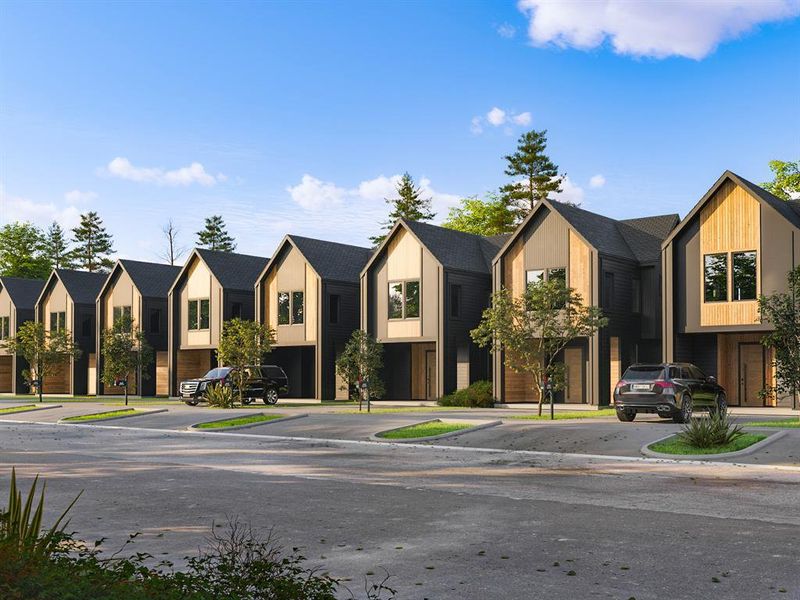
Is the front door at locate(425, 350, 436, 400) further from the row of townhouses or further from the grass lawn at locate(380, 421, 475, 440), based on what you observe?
the grass lawn at locate(380, 421, 475, 440)

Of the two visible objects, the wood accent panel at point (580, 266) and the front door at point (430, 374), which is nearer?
the wood accent panel at point (580, 266)

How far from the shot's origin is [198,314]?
52.5 m

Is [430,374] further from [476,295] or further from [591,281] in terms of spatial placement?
[591,281]

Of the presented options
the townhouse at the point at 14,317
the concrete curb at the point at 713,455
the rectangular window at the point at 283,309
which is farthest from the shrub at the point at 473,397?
the townhouse at the point at 14,317

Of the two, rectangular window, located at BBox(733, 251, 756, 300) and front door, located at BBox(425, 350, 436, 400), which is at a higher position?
rectangular window, located at BBox(733, 251, 756, 300)

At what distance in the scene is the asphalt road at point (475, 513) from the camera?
790 centimetres

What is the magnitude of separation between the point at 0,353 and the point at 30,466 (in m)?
53.3

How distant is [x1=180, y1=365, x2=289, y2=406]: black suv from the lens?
41125 millimetres

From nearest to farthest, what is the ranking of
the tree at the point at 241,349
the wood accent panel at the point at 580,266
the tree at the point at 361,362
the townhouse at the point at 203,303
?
1. the tree at the point at 361,362
2. the wood accent panel at the point at 580,266
3. the tree at the point at 241,349
4. the townhouse at the point at 203,303

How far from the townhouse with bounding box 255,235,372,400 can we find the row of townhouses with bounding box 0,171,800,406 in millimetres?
78

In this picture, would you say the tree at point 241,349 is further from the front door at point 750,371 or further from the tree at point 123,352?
the front door at point 750,371

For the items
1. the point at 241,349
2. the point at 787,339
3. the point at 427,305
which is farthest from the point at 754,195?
the point at 241,349

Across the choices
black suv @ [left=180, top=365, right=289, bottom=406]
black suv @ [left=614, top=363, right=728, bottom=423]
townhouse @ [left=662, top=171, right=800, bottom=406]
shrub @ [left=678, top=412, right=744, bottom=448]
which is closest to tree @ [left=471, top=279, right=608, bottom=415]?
black suv @ [left=614, top=363, right=728, bottom=423]

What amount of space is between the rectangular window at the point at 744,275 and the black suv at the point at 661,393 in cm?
910
